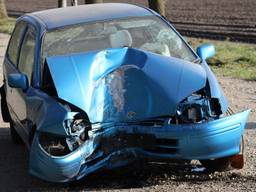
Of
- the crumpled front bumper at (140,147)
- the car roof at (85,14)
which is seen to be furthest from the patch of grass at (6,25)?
the crumpled front bumper at (140,147)

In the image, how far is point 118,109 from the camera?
613 centimetres

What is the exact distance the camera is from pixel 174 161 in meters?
5.91

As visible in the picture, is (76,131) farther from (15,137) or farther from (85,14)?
(15,137)

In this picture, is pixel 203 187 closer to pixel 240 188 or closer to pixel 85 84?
pixel 240 188

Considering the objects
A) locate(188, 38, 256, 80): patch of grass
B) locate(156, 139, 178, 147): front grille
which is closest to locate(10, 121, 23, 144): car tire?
locate(156, 139, 178, 147): front grille

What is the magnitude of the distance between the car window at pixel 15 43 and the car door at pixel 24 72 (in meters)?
0.26

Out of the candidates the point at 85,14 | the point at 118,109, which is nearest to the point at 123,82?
the point at 118,109

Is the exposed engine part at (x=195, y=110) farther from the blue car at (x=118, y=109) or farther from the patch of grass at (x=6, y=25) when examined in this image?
the patch of grass at (x=6, y=25)

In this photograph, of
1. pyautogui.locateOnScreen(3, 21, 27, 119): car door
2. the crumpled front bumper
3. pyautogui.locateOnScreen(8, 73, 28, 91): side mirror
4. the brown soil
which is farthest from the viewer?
the brown soil

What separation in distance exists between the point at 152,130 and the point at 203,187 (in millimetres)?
718

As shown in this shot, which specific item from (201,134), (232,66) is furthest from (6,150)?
(232,66)

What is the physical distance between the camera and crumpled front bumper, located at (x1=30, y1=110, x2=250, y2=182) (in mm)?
5703

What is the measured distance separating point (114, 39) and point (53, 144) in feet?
4.84

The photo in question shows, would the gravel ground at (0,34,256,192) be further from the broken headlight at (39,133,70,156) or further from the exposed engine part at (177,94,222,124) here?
the exposed engine part at (177,94,222,124)
